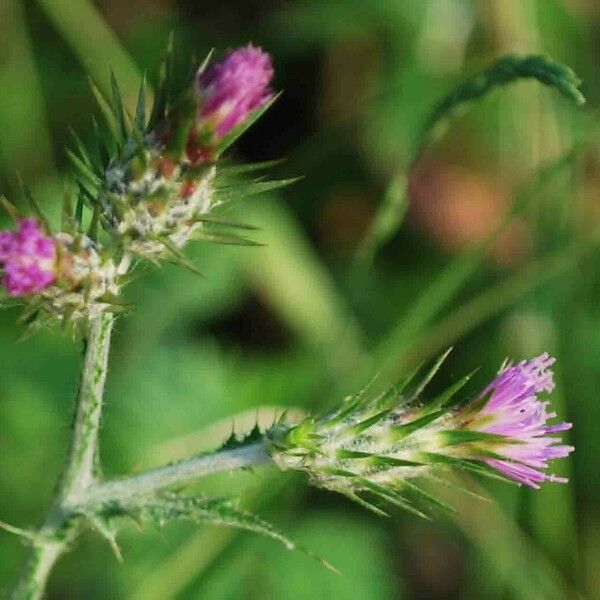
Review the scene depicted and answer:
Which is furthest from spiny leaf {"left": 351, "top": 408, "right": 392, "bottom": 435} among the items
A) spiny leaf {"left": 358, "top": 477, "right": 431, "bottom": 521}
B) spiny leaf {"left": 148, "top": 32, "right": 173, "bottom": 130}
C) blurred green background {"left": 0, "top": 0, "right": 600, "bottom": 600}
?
blurred green background {"left": 0, "top": 0, "right": 600, "bottom": 600}

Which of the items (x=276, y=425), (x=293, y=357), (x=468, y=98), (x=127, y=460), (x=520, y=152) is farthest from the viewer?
(x=520, y=152)

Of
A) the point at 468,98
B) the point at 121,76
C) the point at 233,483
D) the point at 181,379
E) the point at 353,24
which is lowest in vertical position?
the point at 233,483

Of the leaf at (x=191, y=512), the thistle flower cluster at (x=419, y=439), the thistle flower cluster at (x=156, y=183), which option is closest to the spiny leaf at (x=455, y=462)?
the thistle flower cluster at (x=419, y=439)

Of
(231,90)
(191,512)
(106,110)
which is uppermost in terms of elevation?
(231,90)

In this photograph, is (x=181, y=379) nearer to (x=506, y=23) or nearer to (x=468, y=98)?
(x=468, y=98)

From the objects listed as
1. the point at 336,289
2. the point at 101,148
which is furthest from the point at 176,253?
the point at 336,289

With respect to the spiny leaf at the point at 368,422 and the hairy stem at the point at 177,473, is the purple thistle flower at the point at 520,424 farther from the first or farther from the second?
the hairy stem at the point at 177,473

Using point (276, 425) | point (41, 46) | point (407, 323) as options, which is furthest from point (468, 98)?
point (41, 46)

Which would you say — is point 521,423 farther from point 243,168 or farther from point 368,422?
point 243,168
